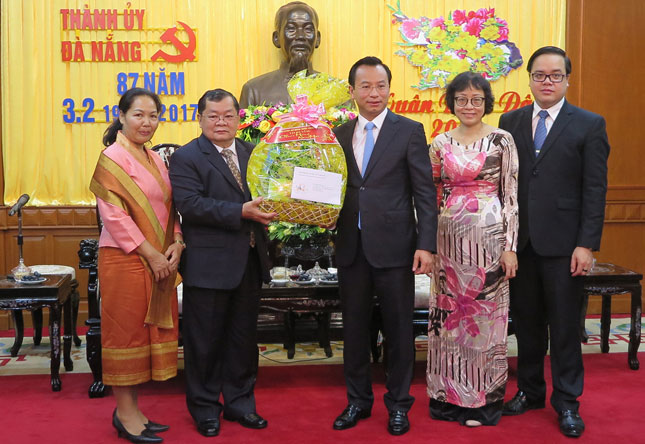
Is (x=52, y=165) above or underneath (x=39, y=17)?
underneath

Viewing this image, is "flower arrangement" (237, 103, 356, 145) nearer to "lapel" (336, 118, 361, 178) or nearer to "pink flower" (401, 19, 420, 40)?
"lapel" (336, 118, 361, 178)

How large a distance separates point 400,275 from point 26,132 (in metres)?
Answer: 3.56

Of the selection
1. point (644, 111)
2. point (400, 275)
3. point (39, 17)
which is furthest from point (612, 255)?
point (39, 17)

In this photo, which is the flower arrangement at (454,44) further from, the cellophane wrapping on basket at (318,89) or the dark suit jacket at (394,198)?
the dark suit jacket at (394,198)

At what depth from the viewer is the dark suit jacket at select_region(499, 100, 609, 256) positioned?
9.61 ft

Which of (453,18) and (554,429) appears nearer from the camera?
(554,429)

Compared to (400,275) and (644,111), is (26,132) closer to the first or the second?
(400,275)

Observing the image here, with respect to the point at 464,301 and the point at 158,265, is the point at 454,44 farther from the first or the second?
the point at 158,265

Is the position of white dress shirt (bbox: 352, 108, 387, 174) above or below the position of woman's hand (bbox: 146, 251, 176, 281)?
above

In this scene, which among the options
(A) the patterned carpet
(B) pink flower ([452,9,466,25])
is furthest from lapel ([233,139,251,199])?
(B) pink flower ([452,9,466,25])

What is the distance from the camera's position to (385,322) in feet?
9.82

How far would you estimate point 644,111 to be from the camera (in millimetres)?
5453

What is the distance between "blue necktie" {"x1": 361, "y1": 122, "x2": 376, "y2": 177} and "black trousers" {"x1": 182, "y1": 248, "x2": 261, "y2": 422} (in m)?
0.60

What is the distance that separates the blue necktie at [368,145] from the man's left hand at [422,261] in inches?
15.7
